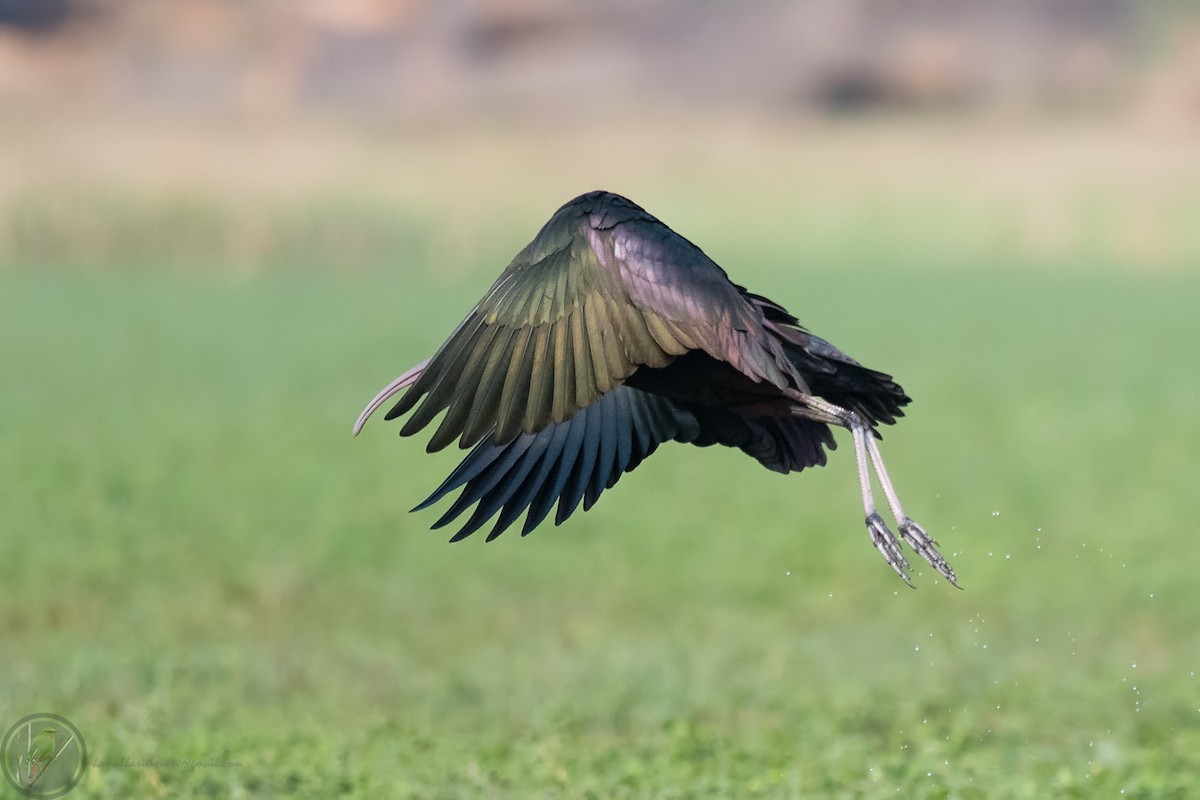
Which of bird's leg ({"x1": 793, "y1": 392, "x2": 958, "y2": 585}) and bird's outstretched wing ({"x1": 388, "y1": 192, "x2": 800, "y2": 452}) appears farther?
bird's leg ({"x1": 793, "y1": 392, "x2": 958, "y2": 585})

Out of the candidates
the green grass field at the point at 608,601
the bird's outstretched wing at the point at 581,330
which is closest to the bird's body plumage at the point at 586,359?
the bird's outstretched wing at the point at 581,330

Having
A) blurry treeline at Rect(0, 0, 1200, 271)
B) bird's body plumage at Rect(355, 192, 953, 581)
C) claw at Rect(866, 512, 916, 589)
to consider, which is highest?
blurry treeline at Rect(0, 0, 1200, 271)

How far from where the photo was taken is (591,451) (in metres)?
4.89

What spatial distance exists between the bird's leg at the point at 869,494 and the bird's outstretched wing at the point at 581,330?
16 centimetres

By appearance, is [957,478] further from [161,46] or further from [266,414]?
[161,46]

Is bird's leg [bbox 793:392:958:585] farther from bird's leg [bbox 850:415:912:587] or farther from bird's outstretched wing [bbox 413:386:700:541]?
bird's outstretched wing [bbox 413:386:700:541]

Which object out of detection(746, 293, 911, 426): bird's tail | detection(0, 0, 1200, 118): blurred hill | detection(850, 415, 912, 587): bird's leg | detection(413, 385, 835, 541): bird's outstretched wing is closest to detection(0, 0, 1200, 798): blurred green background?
detection(413, 385, 835, 541): bird's outstretched wing

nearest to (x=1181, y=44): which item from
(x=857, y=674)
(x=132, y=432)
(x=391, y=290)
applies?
(x=391, y=290)

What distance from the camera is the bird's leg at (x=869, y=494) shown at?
4.54m

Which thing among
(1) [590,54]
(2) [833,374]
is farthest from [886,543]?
(1) [590,54]

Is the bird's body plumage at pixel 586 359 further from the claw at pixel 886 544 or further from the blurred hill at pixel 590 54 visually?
the blurred hill at pixel 590 54

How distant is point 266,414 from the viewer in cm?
1798

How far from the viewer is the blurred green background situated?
7.45 metres

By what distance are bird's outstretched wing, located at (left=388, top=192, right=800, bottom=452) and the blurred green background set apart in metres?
2.48
